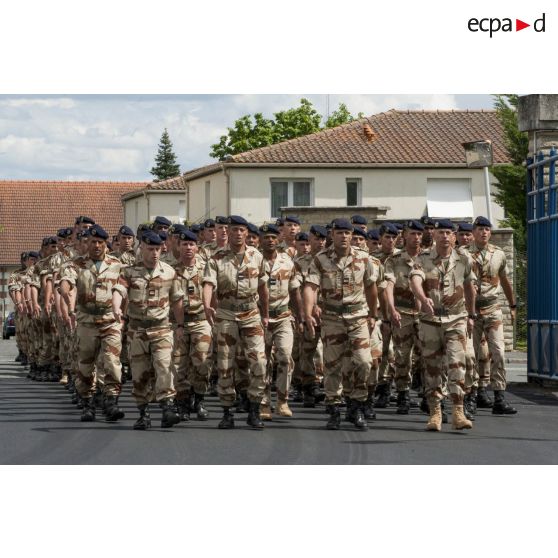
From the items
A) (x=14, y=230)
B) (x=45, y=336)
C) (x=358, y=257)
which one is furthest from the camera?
(x=14, y=230)

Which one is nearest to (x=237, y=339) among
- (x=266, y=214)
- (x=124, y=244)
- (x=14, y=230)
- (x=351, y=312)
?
(x=351, y=312)

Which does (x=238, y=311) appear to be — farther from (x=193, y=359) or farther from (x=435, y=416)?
(x=435, y=416)

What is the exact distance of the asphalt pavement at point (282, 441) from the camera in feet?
36.0

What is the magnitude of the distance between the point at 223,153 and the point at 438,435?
62.0 meters

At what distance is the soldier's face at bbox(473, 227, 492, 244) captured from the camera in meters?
15.2

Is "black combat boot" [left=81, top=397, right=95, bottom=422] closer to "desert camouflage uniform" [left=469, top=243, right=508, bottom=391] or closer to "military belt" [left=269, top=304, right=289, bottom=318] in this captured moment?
"military belt" [left=269, top=304, right=289, bottom=318]

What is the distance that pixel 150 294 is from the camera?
13.6 m

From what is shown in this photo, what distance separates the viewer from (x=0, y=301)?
76.2m

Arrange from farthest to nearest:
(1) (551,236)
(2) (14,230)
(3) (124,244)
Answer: (2) (14,230) → (1) (551,236) → (3) (124,244)

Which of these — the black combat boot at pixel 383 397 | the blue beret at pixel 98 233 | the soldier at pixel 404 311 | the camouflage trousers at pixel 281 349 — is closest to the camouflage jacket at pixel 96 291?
the blue beret at pixel 98 233

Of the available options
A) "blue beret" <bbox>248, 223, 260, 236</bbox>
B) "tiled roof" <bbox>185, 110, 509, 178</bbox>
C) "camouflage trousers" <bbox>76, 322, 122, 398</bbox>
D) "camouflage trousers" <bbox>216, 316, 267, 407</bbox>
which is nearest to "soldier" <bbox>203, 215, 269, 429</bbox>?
"camouflage trousers" <bbox>216, 316, 267, 407</bbox>

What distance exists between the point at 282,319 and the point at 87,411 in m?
2.37

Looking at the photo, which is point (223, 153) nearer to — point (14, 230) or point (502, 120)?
point (14, 230)

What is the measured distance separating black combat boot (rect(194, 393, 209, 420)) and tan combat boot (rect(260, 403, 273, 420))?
0.67 meters
